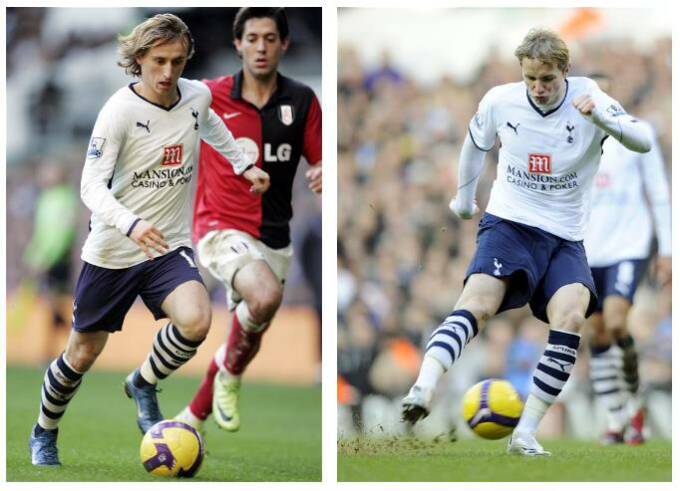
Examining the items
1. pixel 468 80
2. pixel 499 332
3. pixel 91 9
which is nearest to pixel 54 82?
pixel 91 9

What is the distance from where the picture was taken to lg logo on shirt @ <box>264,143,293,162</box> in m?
7.23

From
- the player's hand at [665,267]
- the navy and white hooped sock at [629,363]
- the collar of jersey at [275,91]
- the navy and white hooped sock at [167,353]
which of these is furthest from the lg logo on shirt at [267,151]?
the navy and white hooped sock at [629,363]

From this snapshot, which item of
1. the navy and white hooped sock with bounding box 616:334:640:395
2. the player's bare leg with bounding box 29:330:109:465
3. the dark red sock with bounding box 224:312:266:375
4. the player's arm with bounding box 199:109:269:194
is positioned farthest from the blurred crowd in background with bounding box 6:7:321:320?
the player's bare leg with bounding box 29:330:109:465

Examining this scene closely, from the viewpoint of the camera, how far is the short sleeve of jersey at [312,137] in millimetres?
7227

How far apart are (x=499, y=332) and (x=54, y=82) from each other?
5.25 metres

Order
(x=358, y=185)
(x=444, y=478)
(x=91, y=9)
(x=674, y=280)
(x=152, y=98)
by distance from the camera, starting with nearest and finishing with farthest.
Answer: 1. (x=444, y=478)
2. (x=152, y=98)
3. (x=674, y=280)
4. (x=358, y=185)
5. (x=91, y=9)

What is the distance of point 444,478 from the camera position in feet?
18.1

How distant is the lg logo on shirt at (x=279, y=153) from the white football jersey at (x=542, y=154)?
1475mm

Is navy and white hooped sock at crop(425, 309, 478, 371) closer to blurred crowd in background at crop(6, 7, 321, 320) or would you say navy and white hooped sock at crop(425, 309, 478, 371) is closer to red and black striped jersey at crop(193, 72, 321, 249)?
red and black striped jersey at crop(193, 72, 321, 249)

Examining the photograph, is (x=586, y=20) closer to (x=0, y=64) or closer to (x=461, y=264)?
(x=461, y=264)

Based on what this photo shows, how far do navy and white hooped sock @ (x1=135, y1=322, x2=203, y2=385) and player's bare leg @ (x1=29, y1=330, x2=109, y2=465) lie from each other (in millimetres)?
299

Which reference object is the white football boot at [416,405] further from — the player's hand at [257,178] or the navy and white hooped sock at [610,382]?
the navy and white hooped sock at [610,382]

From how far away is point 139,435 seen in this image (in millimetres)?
8148

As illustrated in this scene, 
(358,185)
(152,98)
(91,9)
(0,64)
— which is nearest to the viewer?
(152,98)
